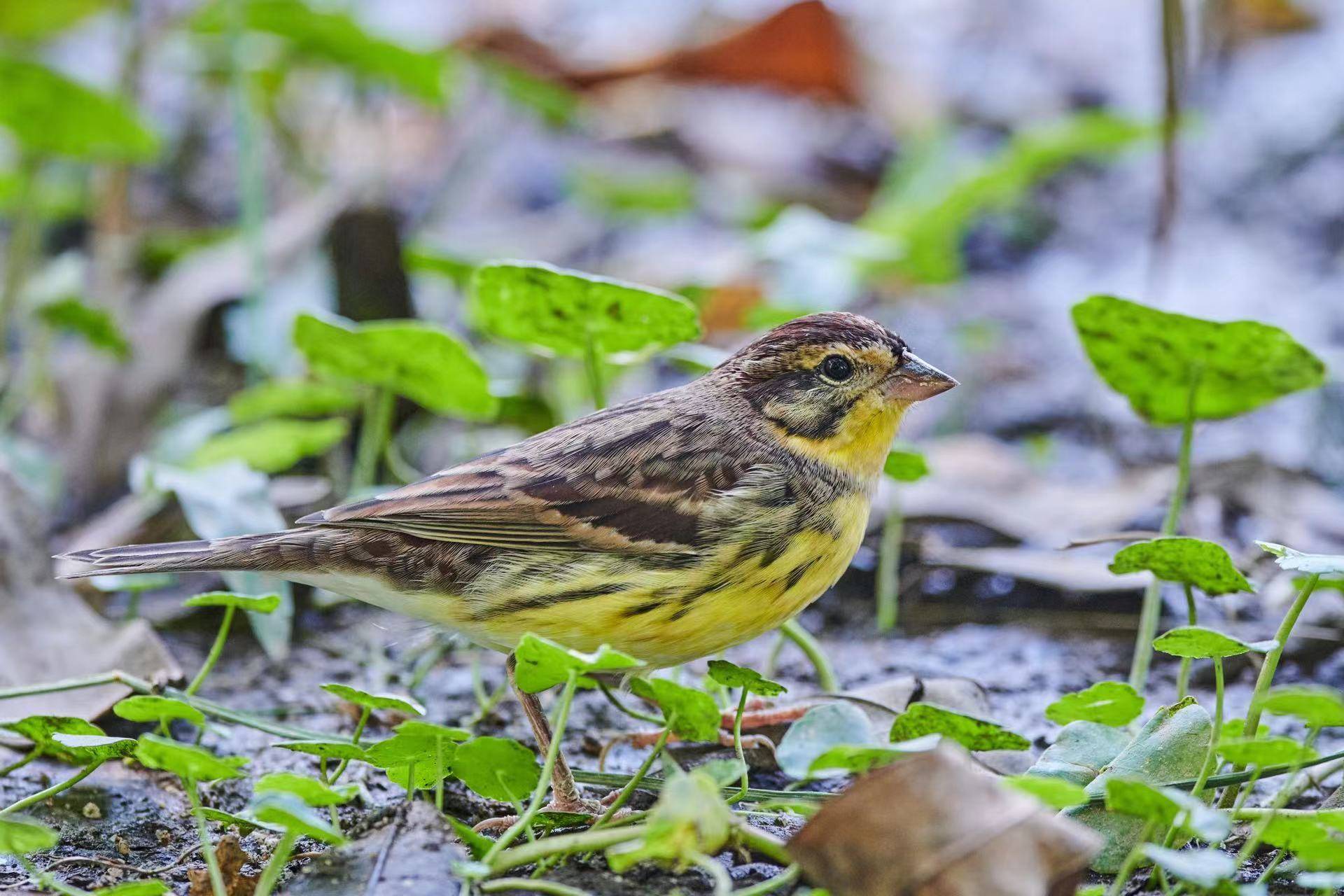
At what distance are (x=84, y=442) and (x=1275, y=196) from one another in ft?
18.1

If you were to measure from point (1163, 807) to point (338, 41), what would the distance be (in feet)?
17.0

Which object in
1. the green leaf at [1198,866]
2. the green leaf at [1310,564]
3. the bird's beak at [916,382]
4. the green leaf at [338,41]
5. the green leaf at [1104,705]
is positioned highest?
the green leaf at [338,41]

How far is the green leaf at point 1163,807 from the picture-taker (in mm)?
2217

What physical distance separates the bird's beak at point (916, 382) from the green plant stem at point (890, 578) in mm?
869

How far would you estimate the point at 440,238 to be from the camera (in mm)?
7289

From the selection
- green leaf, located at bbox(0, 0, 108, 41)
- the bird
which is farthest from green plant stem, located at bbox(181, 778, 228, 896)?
green leaf, located at bbox(0, 0, 108, 41)

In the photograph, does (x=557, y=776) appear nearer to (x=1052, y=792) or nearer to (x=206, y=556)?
(x=206, y=556)

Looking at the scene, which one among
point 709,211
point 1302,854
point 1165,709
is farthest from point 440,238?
point 1302,854

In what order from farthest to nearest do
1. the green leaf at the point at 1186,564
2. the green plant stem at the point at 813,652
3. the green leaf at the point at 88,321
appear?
1. the green leaf at the point at 88,321
2. the green plant stem at the point at 813,652
3. the green leaf at the point at 1186,564

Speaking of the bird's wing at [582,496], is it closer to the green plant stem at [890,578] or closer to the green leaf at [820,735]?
the green leaf at [820,735]

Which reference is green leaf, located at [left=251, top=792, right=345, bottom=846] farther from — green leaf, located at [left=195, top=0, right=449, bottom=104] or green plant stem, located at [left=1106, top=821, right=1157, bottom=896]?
green leaf, located at [left=195, top=0, right=449, bottom=104]

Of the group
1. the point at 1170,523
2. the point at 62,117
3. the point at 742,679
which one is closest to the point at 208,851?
the point at 742,679

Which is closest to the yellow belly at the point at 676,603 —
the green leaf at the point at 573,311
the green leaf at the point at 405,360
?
the green leaf at the point at 573,311

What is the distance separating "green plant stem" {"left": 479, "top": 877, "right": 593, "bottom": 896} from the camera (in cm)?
238
